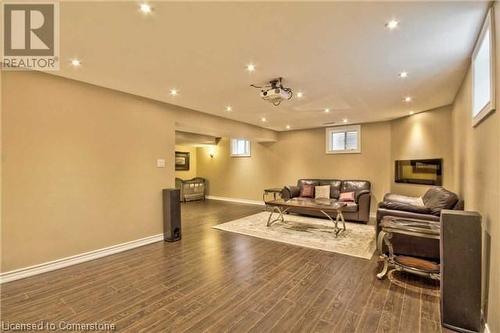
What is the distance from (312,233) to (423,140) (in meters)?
3.24

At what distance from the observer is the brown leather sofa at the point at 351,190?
5.48 metres

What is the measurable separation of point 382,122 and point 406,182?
177cm

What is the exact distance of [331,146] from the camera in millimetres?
7129

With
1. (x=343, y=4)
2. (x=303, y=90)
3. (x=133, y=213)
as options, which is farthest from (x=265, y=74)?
(x=133, y=213)

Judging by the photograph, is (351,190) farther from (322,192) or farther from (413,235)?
(413,235)

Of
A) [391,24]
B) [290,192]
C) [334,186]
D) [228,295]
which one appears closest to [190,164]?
[290,192]

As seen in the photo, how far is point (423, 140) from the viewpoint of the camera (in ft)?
16.6

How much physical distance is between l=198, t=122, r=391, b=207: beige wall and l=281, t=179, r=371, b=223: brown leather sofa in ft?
1.44

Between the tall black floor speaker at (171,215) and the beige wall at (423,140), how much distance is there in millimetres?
5287

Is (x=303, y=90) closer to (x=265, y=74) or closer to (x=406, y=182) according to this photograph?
(x=265, y=74)

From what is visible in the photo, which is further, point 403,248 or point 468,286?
point 403,248

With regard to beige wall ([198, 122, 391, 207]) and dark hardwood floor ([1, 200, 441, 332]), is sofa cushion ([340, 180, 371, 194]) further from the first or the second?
dark hardwood floor ([1, 200, 441, 332])

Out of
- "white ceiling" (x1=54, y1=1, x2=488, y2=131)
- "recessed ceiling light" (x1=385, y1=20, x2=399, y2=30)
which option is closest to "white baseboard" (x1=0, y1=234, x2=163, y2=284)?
"white ceiling" (x1=54, y1=1, x2=488, y2=131)

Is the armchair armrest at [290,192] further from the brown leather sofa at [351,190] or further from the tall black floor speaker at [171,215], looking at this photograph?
the tall black floor speaker at [171,215]
